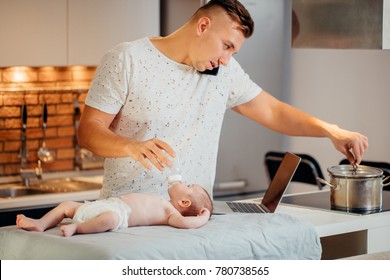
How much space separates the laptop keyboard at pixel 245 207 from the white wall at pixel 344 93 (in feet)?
5.54

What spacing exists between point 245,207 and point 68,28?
1.84 metres

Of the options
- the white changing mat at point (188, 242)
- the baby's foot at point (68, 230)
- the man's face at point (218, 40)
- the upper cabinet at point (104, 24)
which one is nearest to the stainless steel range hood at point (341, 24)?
the man's face at point (218, 40)

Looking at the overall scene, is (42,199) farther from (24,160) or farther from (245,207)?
(245,207)

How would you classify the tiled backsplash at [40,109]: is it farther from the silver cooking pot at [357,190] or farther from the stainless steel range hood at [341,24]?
the silver cooking pot at [357,190]

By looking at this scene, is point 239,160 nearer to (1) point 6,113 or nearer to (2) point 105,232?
(1) point 6,113

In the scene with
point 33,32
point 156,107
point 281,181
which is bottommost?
point 281,181

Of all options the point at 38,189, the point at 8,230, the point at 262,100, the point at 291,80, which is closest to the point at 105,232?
the point at 8,230

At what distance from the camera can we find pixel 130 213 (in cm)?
233

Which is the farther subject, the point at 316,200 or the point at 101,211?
the point at 316,200

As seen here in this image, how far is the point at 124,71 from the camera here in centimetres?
278

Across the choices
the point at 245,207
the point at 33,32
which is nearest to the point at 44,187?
the point at 33,32

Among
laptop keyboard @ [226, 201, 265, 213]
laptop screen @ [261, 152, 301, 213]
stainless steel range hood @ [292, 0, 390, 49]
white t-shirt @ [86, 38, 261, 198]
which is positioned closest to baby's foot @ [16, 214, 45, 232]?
white t-shirt @ [86, 38, 261, 198]

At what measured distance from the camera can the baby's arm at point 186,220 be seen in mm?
2293

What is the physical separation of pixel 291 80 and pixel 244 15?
237cm
